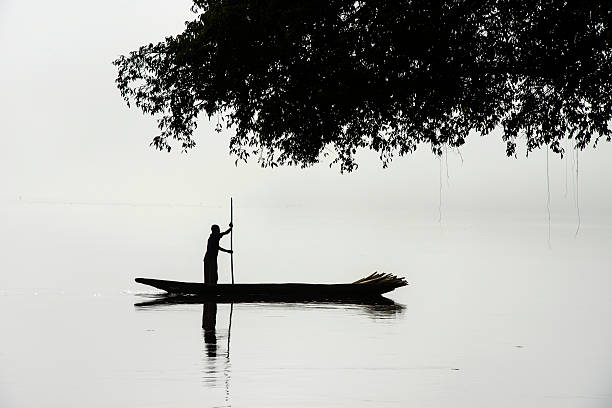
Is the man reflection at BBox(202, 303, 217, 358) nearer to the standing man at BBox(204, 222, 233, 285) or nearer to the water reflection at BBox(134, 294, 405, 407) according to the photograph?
the water reflection at BBox(134, 294, 405, 407)

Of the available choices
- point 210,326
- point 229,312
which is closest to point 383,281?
point 229,312

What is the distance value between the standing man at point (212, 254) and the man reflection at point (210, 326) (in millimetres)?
729

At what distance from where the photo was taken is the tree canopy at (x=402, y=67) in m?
17.3

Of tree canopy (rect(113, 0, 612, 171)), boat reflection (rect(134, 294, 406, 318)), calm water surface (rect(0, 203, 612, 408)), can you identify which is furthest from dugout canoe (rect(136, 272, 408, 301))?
tree canopy (rect(113, 0, 612, 171))

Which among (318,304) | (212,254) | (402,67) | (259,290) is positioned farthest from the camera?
(318,304)

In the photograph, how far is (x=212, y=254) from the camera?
88.4ft

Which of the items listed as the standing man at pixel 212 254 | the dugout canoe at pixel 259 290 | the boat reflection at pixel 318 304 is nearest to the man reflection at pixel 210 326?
the boat reflection at pixel 318 304

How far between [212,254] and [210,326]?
112 inches

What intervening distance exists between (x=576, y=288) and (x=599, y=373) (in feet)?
79.7

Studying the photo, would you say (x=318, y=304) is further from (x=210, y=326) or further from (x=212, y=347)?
(x=212, y=347)

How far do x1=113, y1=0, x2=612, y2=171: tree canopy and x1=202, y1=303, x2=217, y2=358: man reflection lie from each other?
4552mm

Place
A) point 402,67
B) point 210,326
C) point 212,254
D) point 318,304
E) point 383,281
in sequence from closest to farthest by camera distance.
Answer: point 402,67 < point 210,326 < point 212,254 < point 318,304 < point 383,281

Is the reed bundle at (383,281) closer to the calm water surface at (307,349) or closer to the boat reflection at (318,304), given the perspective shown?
the boat reflection at (318,304)

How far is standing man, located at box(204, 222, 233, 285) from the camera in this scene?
26.5 metres
